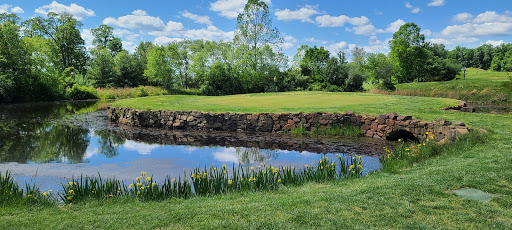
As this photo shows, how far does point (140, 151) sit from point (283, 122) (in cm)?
680

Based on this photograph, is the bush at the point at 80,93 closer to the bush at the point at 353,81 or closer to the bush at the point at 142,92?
the bush at the point at 142,92

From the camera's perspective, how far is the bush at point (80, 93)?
41344 mm

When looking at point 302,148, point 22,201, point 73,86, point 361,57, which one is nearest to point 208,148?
point 302,148

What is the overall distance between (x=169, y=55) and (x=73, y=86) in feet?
44.4

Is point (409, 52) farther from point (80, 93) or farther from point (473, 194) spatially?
point (473, 194)

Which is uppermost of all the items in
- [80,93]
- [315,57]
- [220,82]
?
[315,57]

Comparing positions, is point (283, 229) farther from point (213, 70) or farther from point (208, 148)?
point (213, 70)

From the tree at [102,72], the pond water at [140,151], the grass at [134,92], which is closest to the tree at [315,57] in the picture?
the grass at [134,92]

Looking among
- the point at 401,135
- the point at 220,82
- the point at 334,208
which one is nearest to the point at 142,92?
the point at 220,82

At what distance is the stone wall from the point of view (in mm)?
12570

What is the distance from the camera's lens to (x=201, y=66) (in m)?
46.0

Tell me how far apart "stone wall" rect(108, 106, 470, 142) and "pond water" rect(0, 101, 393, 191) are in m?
0.78

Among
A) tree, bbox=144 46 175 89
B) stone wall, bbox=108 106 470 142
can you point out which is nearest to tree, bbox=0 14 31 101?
tree, bbox=144 46 175 89

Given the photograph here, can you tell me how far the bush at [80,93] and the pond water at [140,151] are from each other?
25585 millimetres
